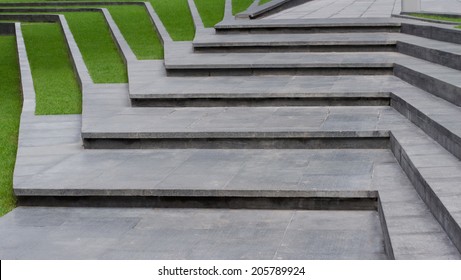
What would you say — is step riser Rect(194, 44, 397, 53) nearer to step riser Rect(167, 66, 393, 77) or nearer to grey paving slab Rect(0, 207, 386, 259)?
step riser Rect(167, 66, 393, 77)

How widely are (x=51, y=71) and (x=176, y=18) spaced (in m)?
4.02

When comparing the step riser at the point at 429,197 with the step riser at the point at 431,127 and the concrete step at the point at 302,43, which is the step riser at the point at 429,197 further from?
the concrete step at the point at 302,43

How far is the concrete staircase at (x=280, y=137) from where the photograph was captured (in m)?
6.29

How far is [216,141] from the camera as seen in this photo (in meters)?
8.13

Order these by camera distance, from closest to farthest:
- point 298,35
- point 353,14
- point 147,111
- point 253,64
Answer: point 147,111 < point 253,64 < point 298,35 < point 353,14

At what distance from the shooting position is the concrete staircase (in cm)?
629

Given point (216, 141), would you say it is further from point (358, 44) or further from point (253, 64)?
point (358, 44)

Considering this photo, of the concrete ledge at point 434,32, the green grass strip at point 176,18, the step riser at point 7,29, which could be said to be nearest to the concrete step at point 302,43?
the concrete ledge at point 434,32

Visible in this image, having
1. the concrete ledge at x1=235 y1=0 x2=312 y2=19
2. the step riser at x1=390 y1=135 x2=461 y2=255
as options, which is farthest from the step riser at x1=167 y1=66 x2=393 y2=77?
the concrete ledge at x1=235 y1=0 x2=312 y2=19

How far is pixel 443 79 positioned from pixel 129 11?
1086 cm

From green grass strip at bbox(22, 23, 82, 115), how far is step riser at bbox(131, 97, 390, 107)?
1.02m

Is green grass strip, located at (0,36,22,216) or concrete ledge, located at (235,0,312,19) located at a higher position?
concrete ledge, located at (235,0,312,19)

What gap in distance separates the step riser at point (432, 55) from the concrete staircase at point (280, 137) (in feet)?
0.08

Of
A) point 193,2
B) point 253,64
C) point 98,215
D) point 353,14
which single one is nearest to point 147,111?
point 253,64
